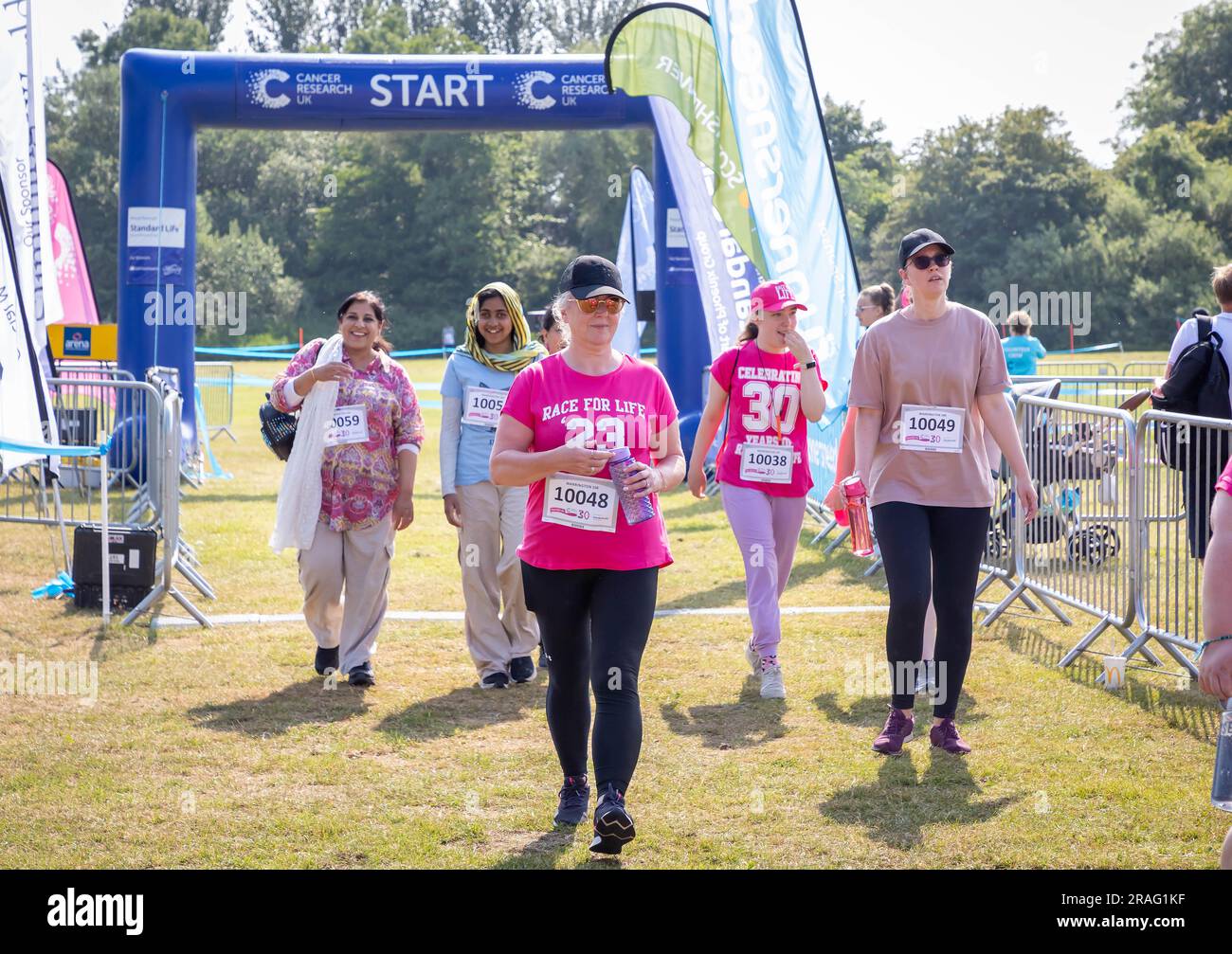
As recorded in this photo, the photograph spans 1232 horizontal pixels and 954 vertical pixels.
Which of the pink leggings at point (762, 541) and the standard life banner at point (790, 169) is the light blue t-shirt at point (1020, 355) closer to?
the standard life banner at point (790, 169)

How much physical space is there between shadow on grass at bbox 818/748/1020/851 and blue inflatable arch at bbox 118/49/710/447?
1006cm

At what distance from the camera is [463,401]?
22.1 feet

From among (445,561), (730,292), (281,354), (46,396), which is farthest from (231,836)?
(281,354)

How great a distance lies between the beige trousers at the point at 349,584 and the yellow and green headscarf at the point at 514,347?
93cm

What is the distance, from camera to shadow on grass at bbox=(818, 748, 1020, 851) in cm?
473

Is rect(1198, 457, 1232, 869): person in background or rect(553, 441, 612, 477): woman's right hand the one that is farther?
rect(553, 441, 612, 477): woman's right hand

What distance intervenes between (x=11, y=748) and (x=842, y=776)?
3404 mm

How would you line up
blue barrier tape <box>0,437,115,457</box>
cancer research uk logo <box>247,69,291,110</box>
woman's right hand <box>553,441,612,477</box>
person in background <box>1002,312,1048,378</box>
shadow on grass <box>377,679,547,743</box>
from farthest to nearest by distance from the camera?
1. cancer research uk logo <box>247,69,291,110</box>
2. person in background <box>1002,312,1048,378</box>
3. blue barrier tape <box>0,437,115,457</box>
4. shadow on grass <box>377,679,547,743</box>
5. woman's right hand <box>553,441,612,477</box>

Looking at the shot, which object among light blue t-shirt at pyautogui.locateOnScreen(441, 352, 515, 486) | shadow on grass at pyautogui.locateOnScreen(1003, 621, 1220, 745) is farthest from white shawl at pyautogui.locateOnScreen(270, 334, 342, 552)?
shadow on grass at pyautogui.locateOnScreen(1003, 621, 1220, 745)

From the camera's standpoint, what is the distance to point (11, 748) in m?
5.78

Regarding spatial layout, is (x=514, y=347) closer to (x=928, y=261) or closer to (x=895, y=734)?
(x=928, y=261)

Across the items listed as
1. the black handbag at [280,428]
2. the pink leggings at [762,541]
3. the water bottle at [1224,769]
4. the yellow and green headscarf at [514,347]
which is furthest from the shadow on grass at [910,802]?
the black handbag at [280,428]

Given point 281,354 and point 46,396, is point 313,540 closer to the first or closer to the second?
point 46,396

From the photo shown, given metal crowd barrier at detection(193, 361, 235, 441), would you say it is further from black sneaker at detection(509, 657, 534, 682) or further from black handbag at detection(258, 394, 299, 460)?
black sneaker at detection(509, 657, 534, 682)
